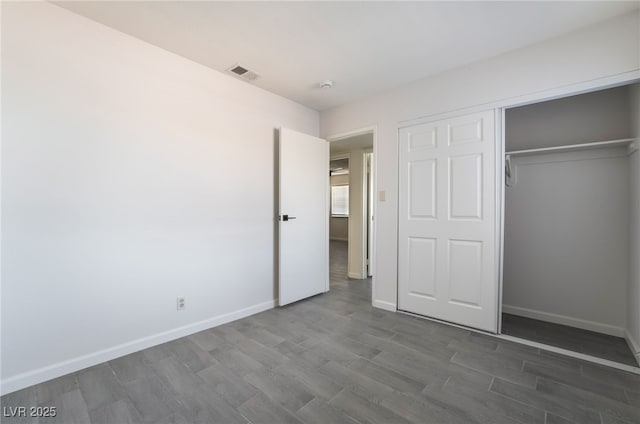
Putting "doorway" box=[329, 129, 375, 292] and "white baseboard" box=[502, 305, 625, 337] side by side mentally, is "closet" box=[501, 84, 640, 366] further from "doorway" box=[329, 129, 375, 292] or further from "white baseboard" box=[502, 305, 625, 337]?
"doorway" box=[329, 129, 375, 292]

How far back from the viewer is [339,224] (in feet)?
31.9

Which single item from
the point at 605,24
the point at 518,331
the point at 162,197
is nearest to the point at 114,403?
the point at 162,197

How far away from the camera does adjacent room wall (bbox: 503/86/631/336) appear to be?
252cm

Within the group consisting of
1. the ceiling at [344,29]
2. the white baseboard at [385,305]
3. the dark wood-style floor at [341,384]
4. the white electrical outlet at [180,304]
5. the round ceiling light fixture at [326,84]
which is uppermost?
the ceiling at [344,29]

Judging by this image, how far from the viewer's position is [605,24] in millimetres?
2023

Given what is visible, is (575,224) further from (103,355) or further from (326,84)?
(103,355)

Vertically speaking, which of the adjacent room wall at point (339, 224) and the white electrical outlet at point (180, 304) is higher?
the adjacent room wall at point (339, 224)

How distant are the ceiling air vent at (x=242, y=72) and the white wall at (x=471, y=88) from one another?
124 cm

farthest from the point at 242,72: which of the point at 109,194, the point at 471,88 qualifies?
the point at 471,88

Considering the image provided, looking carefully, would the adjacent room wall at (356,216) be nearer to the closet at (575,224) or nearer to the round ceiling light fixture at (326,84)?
the round ceiling light fixture at (326,84)

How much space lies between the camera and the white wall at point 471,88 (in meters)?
2.02

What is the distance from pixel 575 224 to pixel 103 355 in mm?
4236

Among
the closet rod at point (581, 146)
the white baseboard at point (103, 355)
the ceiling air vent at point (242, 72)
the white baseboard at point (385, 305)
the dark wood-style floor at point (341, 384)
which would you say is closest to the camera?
the dark wood-style floor at point (341, 384)

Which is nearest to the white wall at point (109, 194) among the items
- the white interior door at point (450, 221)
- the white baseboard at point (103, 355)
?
the white baseboard at point (103, 355)
